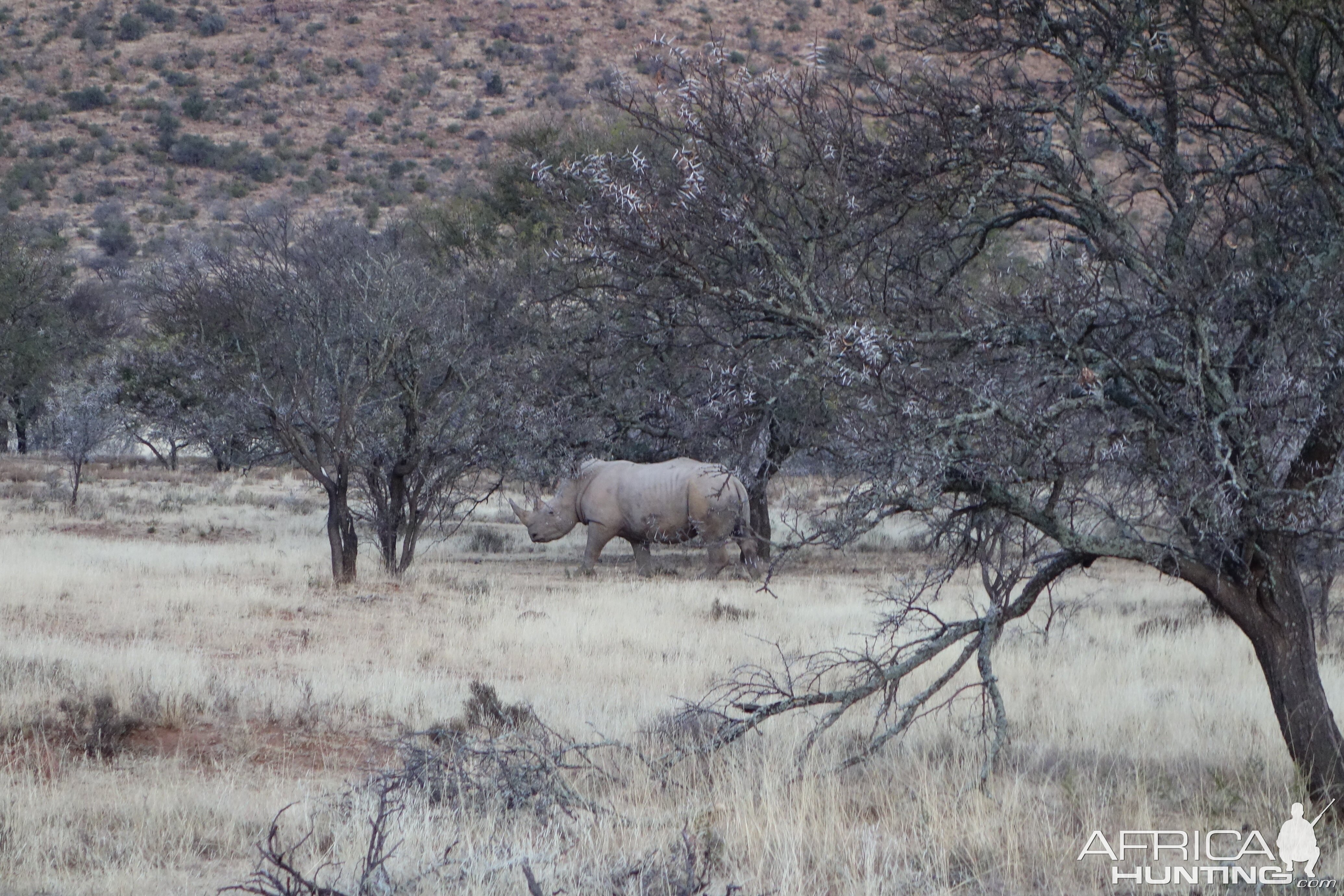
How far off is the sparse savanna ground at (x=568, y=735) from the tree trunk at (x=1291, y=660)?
0.21 metres

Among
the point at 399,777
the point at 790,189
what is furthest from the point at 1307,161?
the point at 399,777

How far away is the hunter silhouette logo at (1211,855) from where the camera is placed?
4758 mm

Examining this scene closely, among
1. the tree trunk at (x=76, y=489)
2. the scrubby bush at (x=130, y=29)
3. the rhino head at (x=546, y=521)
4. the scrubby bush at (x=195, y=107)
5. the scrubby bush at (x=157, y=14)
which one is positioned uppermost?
the scrubby bush at (x=157, y=14)

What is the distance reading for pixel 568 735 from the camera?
7297mm

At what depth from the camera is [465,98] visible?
196 ft

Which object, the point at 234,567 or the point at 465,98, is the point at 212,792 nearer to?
the point at 234,567

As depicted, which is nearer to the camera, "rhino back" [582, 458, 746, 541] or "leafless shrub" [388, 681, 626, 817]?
"leafless shrub" [388, 681, 626, 817]

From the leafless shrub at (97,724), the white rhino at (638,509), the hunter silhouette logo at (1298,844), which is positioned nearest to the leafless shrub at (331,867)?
the leafless shrub at (97,724)

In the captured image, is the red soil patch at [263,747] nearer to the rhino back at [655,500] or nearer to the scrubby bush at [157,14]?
the rhino back at [655,500]

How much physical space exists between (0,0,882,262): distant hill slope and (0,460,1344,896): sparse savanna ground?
1445 inches

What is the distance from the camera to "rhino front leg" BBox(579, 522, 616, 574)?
18.6 meters

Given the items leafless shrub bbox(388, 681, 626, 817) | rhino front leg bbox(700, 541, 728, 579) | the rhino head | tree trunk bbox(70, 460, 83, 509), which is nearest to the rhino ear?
the rhino head

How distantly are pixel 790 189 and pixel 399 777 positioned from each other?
3020 millimetres

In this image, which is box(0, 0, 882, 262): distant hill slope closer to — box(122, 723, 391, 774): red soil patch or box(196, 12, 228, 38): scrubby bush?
box(196, 12, 228, 38): scrubby bush
